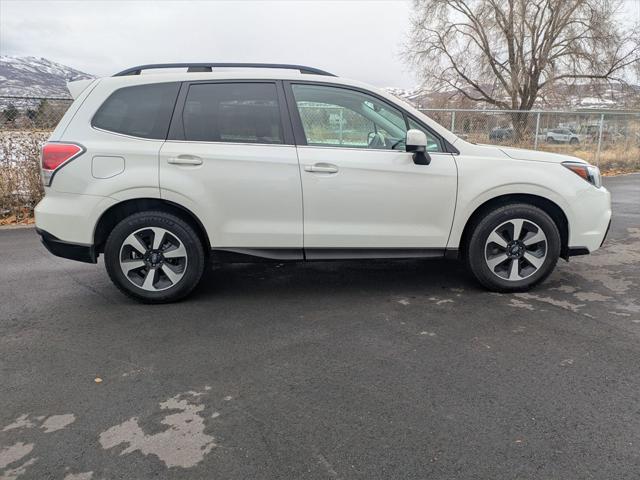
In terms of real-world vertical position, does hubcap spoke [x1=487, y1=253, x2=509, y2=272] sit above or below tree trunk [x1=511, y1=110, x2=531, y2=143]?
below

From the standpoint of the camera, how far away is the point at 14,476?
7.15ft

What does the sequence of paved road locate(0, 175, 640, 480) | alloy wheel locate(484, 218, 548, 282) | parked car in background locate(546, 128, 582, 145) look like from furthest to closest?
1. parked car in background locate(546, 128, 582, 145)
2. alloy wheel locate(484, 218, 548, 282)
3. paved road locate(0, 175, 640, 480)

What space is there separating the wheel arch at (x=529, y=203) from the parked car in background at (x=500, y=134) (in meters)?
11.3

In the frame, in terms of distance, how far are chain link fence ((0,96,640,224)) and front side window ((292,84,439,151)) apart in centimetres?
417

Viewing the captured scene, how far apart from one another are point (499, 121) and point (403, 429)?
47.2ft

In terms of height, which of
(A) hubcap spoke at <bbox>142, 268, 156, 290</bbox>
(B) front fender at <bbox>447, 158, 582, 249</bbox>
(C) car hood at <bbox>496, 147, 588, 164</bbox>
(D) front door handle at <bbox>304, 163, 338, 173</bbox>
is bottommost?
(A) hubcap spoke at <bbox>142, 268, 156, 290</bbox>

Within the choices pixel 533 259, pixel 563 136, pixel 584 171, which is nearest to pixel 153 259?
pixel 533 259

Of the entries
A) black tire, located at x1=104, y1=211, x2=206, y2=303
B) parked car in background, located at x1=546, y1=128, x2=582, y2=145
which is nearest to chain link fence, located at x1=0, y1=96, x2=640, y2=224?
parked car in background, located at x1=546, y1=128, x2=582, y2=145

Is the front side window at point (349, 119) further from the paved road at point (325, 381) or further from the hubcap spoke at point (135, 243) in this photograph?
the hubcap spoke at point (135, 243)

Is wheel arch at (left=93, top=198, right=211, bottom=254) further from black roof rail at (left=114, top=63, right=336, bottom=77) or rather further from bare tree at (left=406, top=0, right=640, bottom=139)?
bare tree at (left=406, top=0, right=640, bottom=139)

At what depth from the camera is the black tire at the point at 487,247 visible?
4.21 meters

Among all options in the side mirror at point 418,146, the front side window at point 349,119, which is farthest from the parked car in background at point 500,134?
the side mirror at point 418,146

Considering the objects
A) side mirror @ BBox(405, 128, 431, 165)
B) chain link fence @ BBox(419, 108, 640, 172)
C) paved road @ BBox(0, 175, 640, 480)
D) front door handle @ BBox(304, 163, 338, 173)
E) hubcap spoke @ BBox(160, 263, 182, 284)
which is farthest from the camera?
chain link fence @ BBox(419, 108, 640, 172)

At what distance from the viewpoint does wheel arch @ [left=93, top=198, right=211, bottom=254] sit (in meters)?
4.07
